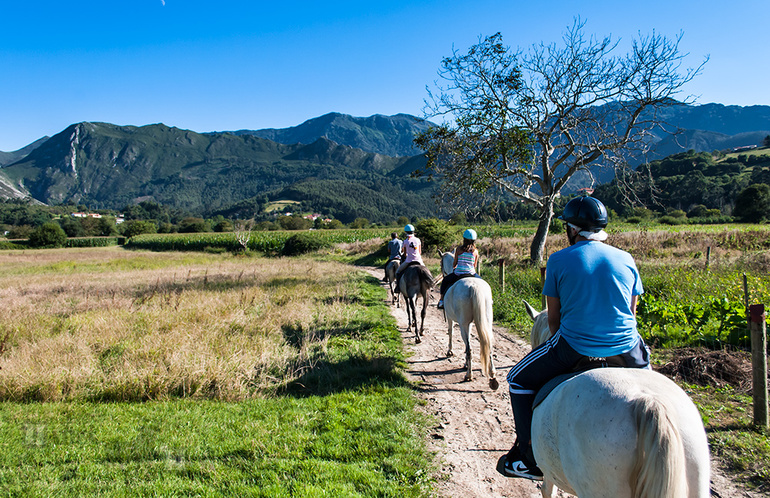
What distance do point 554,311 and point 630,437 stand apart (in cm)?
114

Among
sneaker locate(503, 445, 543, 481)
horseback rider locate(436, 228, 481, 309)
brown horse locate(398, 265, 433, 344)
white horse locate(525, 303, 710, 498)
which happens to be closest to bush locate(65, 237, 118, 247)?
brown horse locate(398, 265, 433, 344)

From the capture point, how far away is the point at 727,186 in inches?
2362

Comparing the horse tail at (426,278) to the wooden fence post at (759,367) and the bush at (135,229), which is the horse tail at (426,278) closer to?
the wooden fence post at (759,367)

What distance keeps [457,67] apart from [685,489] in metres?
18.6

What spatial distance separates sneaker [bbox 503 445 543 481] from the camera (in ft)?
9.71

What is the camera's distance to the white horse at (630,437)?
5.84 feet

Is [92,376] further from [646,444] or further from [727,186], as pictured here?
[727,186]

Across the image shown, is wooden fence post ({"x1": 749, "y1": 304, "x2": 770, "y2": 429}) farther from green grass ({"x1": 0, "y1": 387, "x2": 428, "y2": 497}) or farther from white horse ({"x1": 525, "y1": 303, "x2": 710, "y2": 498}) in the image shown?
green grass ({"x1": 0, "y1": 387, "x2": 428, "y2": 497})

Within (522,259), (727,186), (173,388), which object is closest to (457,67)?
(522,259)

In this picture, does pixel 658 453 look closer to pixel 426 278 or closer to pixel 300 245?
pixel 426 278

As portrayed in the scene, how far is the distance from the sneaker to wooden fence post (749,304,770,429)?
10.7 feet

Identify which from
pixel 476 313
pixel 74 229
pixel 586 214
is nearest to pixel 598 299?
pixel 586 214

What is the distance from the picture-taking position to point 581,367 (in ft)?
8.92

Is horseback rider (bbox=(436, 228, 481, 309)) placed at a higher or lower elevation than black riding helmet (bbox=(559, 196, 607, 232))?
lower
